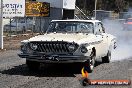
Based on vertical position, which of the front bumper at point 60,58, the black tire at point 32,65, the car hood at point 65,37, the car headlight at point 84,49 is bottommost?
the black tire at point 32,65

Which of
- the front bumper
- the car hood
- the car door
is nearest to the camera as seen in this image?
the front bumper

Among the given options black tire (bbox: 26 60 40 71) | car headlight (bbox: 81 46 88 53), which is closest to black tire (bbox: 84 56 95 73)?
car headlight (bbox: 81 46 88 53)

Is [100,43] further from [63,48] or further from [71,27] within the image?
[63,48]

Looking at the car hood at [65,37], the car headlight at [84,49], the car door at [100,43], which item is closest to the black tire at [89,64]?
the car headlight at [84,49]

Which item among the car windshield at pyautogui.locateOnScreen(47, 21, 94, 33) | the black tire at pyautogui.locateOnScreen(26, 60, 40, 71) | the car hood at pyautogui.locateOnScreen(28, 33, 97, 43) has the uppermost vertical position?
the car windshield at pyautogui.locateOnScreen(47, 21, 94, 33)

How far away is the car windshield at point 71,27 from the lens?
449 inches

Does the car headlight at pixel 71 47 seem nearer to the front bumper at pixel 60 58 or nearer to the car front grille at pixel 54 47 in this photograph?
the car front grille at pixel 54 47

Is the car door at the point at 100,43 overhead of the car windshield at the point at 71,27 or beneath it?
beneath

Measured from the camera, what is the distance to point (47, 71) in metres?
10.7

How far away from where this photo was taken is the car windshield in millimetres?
11406

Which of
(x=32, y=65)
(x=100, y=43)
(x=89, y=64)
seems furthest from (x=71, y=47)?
(x=100, y=43)

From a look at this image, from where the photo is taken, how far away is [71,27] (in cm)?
1151

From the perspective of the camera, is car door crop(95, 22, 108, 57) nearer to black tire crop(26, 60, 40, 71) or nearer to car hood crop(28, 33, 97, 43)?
car hood crop(28, 33, 97, 43)

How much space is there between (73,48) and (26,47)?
52.5 inches
